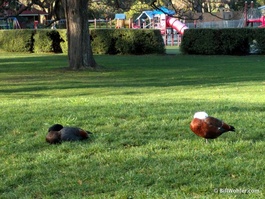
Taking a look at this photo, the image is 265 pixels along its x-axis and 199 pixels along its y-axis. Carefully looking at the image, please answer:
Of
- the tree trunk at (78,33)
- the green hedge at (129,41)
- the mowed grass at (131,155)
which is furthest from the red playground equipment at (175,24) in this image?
the mowed grass at (131,155)

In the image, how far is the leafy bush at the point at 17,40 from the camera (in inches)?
1484

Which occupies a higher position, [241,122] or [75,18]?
[75,18]

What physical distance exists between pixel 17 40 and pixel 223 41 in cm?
1571

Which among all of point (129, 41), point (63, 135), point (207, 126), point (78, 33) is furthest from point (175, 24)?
point (207, 126)

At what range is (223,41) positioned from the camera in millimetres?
32344

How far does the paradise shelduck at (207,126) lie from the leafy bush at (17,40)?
33270 millimetres

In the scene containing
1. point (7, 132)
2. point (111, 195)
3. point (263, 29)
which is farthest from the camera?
point (263, 29)

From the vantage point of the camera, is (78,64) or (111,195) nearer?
(111,195)

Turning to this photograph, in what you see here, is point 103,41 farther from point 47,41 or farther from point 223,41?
point 223,41

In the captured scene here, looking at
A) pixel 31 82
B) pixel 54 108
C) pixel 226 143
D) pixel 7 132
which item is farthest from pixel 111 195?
pixel 31 82

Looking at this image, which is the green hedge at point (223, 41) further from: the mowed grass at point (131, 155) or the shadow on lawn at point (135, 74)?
the mowed grass at point (131, 155)

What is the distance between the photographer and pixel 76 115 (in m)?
8.13

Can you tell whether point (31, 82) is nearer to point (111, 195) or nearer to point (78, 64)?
point (78, 64)

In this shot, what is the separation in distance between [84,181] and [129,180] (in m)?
0.44
